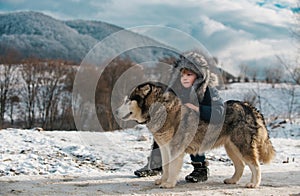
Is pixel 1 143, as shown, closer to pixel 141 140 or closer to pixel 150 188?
pixel 141 140

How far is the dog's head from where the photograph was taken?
5.57m

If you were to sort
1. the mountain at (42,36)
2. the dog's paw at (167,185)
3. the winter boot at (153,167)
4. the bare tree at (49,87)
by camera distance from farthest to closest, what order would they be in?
the mountain at (42,36)
the bare tree at (49,87)
the winter boot at (153,167)
the dog's paw at (167,185)

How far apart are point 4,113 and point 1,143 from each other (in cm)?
3312

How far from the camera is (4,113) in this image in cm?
4031

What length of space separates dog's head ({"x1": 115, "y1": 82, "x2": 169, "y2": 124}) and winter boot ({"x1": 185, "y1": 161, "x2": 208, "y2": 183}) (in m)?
1.33

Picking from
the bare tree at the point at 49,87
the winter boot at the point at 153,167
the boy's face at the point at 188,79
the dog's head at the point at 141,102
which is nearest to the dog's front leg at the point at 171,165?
the dog's head at the point at 141,102

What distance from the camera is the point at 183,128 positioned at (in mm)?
5598

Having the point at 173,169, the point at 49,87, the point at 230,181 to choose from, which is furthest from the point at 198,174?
the point at 49,87

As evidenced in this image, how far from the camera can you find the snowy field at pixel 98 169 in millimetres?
5609

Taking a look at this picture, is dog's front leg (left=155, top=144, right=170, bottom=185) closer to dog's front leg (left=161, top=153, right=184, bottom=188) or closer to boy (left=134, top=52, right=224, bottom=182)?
dog's front leg (left=161, top=153, right=184, bottom=188)

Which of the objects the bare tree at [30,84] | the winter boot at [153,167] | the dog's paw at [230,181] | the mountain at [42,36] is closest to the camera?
the dog's paw at [230,181]

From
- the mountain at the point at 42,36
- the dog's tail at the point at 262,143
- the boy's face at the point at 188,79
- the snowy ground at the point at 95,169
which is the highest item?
the mountain at the point at 42,36

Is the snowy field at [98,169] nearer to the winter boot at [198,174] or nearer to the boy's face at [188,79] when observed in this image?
the winter boot at [198,174]

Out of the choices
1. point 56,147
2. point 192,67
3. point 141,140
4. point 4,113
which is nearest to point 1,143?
point 56,147
